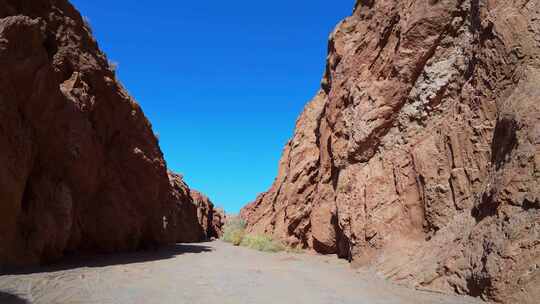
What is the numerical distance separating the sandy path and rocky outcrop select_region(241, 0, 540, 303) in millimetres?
1057

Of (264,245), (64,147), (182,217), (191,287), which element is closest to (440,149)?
(191,287)

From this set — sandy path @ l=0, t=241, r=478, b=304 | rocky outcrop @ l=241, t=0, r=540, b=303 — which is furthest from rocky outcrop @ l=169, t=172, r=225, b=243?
sandy path @ l=0, t=241, r=478, b=304

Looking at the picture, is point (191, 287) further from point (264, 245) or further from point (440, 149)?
point (264, 245)

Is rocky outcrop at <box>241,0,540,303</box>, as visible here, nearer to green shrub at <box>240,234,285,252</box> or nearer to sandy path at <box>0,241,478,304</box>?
sandy path at <box>0,241,478,304</box>

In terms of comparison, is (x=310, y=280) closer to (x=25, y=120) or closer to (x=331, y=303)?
(x=331, y=303)

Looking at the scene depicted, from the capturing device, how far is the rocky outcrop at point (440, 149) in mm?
6703

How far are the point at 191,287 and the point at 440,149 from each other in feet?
22.4

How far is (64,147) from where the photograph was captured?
35.8 feet

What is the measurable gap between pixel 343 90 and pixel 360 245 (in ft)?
24.0

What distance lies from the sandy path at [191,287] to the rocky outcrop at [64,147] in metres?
1.37

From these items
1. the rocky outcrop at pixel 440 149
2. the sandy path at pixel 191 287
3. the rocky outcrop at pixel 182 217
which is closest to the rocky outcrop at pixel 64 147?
the sandy path at pixel 191 287

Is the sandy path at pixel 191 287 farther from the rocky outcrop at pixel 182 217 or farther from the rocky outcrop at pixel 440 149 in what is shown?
the rocky outcrop at pixel 182 217

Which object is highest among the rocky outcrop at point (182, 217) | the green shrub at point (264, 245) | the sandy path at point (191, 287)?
the rocky outcrop at point (182, 217)

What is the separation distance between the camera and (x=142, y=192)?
16.3 metres
